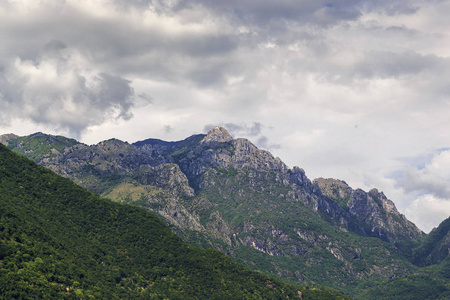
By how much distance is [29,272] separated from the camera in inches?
7815

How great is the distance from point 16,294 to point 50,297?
720 inches

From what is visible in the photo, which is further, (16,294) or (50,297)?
(50,297)

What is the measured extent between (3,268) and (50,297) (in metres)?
24.0

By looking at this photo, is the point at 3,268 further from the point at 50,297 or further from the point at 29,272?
the point at 50,297

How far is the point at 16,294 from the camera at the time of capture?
178 m

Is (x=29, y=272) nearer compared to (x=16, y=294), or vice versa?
(x=16, y=294)

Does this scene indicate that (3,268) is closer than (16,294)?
No

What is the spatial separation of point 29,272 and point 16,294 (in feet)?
68.9

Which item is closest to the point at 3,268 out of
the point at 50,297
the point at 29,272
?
the point at 29,272

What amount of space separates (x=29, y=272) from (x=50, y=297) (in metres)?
16.0

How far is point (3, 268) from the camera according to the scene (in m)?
191
